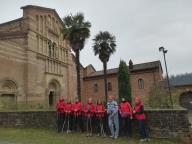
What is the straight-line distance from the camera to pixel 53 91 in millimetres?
29031

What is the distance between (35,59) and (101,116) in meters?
16.6

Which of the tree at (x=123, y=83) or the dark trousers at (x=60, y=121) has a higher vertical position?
the tree at (x=123, y=83)

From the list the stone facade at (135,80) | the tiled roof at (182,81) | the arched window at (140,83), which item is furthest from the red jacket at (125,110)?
the tiled roof at (182,81)

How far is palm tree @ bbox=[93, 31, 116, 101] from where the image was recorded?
98.0ft

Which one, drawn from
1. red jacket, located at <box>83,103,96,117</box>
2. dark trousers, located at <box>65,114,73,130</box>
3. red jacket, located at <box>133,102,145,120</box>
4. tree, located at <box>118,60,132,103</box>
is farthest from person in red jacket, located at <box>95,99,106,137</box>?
tree, located at <box>118,60,132,103</box>

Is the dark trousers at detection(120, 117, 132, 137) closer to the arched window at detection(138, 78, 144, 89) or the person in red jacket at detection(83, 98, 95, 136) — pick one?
the person in red jacket at detection(83, 98, 95, 136)

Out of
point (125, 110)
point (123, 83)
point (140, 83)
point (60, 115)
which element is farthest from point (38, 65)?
point (125, 110)

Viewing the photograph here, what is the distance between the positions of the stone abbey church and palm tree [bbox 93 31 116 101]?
533 centimetres

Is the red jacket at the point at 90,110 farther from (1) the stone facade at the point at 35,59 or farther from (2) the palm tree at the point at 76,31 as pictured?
(2) the palm tree at the point at 76,31

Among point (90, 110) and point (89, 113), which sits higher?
point (90, 110)

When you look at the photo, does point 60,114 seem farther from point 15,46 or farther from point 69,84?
point 69,84

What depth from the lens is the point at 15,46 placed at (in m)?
23.0

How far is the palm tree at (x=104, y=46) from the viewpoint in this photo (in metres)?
29.9

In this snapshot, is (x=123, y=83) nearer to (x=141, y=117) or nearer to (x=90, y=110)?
(x=90, y=110)
